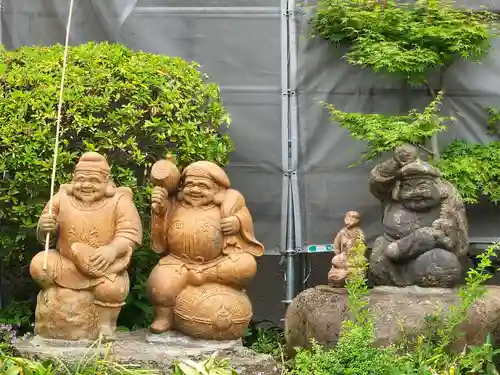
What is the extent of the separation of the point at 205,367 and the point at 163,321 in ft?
1.96

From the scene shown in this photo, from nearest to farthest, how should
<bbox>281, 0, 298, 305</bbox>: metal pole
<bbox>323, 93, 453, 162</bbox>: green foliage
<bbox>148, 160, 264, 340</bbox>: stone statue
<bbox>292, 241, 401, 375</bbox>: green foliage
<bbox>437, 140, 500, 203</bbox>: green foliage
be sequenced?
<bbox>292, 241, 401, 375</bbox>: green foliage → <bbox>148, 160, 264, 340</bbox>: stone statue → <bbox>323, 93, 453, 162</bbox>: green foliage → <bbox>437, 140, 500, 203</bbox>: green foliage → <bbox>281, 0, 298, 305</bbox>: metal pole

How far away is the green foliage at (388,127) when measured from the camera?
6.62 meters

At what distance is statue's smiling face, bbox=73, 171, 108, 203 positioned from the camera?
578 centimetres

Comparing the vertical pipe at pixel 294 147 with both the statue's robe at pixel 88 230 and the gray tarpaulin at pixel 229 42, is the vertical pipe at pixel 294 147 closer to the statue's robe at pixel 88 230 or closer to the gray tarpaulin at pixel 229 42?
the gray tarpaulin at pixel 229 42

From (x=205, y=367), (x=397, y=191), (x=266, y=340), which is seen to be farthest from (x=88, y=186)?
(x=397, y=191)

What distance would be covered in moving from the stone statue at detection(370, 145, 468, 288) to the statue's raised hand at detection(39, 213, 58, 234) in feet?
6.83

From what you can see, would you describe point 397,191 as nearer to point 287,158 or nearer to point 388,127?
point 388,127

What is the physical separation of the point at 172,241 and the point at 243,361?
3.06 feet

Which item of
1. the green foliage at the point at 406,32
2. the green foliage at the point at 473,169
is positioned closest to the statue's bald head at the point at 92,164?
the green foliage at the point at 406,32

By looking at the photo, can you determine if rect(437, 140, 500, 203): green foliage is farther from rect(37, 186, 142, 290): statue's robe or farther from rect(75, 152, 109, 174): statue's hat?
rect(75, 152, 109, 174): statue's hat

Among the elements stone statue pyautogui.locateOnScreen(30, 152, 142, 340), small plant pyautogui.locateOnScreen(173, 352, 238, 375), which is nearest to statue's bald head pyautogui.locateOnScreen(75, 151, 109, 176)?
stone statue pyautogui.locateOnScreen(30, 152, 142, 340)

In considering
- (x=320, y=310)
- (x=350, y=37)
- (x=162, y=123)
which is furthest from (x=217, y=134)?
(x=320, y=310)

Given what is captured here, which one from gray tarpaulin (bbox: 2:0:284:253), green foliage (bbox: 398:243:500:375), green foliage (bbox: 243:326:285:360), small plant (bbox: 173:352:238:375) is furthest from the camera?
gray tarpaulin (bbox: 2:0:284:253)

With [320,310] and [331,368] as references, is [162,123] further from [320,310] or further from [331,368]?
[331,368]
